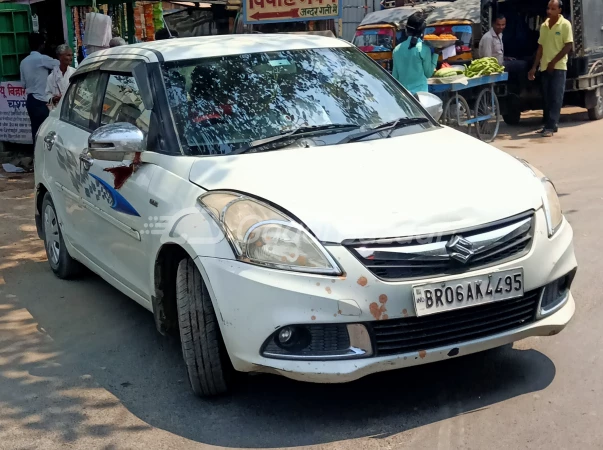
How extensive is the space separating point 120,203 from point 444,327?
2.08 m

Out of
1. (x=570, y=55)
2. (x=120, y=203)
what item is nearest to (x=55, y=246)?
(x=120, y=203)

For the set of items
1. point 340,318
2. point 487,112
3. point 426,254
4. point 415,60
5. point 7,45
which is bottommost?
point 487,112

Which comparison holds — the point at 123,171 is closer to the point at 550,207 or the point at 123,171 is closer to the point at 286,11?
the point at 550,207

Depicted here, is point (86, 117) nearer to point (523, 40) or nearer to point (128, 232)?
point (128, 232)

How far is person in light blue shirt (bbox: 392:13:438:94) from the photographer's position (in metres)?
9.90

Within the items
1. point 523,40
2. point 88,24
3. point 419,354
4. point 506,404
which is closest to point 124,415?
point 419,354

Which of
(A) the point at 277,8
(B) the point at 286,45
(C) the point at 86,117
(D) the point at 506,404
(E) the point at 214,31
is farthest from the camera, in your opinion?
(E) the point at 214,31

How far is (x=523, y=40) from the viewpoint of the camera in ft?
51.2

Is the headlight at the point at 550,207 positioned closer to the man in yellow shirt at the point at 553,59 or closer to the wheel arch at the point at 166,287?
the wheel arch at the point at 166,287

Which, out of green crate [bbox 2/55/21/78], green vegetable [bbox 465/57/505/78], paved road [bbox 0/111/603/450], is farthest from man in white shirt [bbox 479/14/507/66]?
paved road [bbox 0/111/603/450]

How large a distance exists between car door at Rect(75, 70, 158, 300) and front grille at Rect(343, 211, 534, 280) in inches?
55.7

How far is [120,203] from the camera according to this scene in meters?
4.75

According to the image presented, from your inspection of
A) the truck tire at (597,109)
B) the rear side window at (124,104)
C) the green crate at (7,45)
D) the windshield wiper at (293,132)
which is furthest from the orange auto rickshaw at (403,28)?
the windshield wiper at (293,132)

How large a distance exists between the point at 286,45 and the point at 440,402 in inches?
93.6
